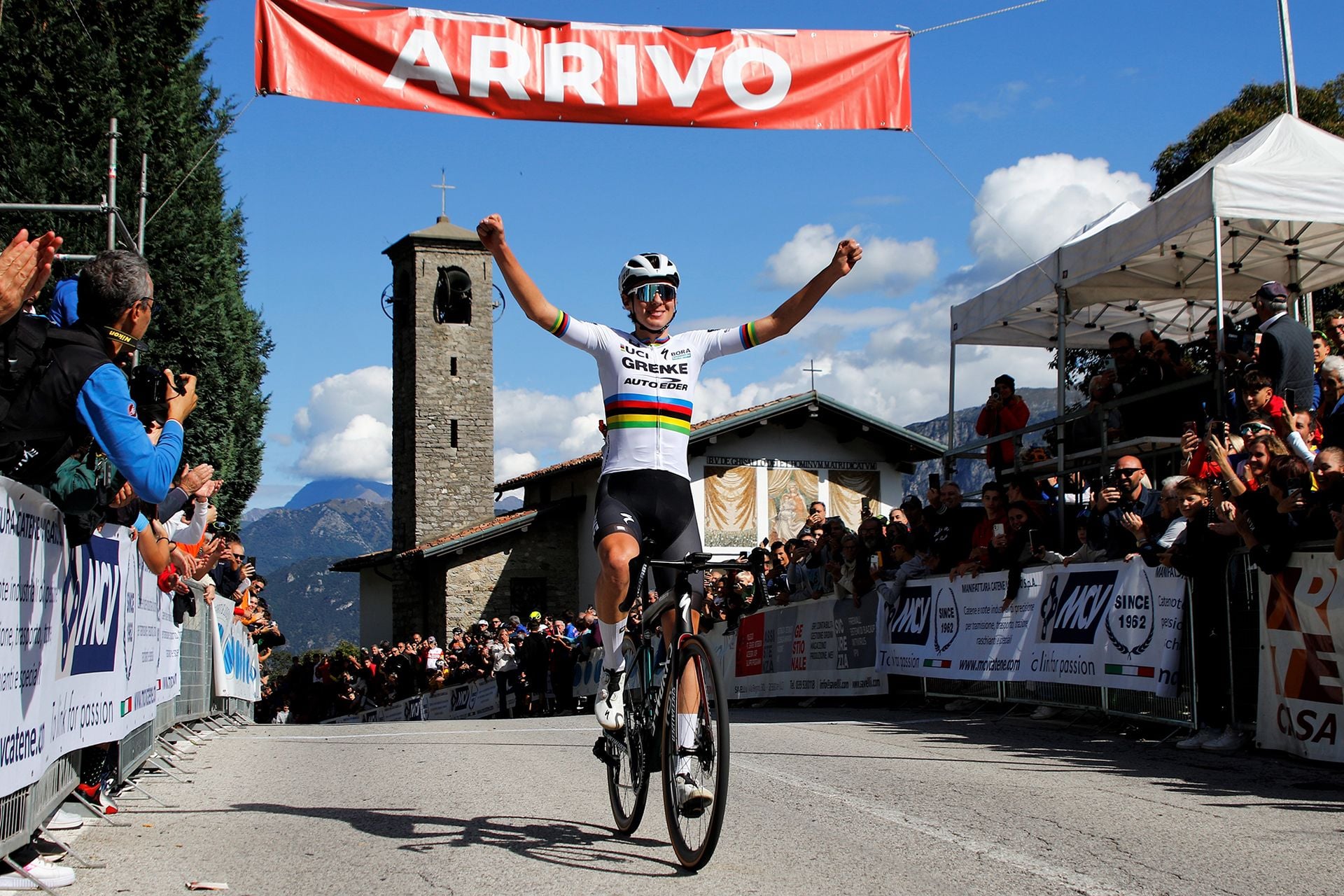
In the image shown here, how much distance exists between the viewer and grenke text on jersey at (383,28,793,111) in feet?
26.7

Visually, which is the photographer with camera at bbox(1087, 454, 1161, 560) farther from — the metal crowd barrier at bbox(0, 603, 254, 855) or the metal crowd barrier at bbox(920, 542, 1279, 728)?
the metal crowd barrier at bbox(0, 603, 254, 855)

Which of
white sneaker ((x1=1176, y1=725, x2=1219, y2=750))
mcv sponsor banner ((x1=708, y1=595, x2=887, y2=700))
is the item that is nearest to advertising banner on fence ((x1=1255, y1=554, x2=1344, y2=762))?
white sneaker ((x1=1176, y1=725, x2=1219, y2=750))

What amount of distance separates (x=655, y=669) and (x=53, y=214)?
21.9 meters

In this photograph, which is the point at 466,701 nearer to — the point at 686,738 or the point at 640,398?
the point at 640,398

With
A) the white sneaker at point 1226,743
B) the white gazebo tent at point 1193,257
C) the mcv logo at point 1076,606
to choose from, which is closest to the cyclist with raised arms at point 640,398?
the white sneaker at point 1226,743

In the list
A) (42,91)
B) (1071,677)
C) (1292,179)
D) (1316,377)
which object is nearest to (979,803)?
(1071,677)

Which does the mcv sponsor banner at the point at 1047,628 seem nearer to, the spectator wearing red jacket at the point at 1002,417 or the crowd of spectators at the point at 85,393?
the spectator wearing red jacket at the point at 1002,417

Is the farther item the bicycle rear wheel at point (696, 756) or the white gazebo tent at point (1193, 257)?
the white gazebo tent at point (1193, 257)

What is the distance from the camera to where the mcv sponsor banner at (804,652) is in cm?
1617

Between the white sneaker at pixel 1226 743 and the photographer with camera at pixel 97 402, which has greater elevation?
the photographer with camera at pixel 97 402

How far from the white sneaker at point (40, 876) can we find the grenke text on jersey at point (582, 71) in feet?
15.3

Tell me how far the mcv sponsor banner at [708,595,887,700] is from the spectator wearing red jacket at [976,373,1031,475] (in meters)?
2.53

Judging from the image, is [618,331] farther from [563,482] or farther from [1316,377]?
[563,482]

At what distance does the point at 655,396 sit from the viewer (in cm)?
609
